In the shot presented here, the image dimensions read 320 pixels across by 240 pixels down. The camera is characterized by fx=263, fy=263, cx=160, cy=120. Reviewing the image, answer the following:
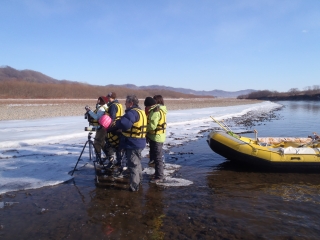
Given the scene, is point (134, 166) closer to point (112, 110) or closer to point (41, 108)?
point (112, 110)

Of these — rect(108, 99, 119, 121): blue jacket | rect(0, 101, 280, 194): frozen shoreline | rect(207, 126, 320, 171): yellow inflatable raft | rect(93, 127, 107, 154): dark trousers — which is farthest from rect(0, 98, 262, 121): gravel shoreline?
rect(207, 126, 320, 171): yellow inflatable raft

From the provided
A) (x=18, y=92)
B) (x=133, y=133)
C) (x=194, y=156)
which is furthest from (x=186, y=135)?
(x=18, y=92)

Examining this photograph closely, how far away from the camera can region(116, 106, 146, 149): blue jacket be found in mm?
4637

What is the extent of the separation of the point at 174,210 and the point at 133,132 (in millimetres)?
1545

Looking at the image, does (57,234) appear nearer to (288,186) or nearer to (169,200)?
(169,200)

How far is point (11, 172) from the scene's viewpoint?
5863mm

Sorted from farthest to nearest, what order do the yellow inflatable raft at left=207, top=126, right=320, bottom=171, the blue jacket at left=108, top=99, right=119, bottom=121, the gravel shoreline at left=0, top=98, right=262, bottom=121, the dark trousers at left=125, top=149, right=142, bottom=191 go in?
1. the gravel shoreline at left=0, top=98, right=262, bottom=121
2. the yellow inflatable raft at left=207, top=126, right=320, bottom=171
3. the blue jacket at left=108, top=99, right=119, bottom=121
4. the dark trousers at left=125, top=149, right=142, bottom=191

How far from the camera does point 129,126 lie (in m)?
4.65

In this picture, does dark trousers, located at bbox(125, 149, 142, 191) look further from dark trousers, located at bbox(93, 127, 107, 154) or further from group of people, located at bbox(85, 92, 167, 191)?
dark trousers, located at bbox(93, 127, 107, 154)

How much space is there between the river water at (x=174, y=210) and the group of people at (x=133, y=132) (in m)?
0.50

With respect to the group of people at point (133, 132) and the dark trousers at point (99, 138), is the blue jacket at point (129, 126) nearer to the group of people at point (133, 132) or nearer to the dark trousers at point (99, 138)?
the group of people at point (133, 132)

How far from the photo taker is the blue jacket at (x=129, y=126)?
15.2 ft

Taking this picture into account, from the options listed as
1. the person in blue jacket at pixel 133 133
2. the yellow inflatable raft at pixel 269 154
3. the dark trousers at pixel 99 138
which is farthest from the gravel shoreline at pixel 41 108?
the yellow inflatable raft at pixel 269 154

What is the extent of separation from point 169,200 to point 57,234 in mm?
1892
